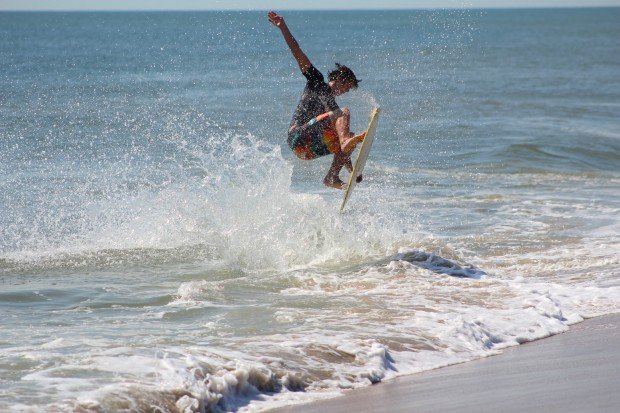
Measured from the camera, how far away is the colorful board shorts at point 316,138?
1038 centimetres

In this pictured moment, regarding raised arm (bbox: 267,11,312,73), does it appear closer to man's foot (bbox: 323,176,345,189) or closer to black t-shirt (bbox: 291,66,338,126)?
black t-shirt (bbox: 291,66,338,126)

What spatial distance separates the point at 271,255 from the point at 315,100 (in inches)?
69.8

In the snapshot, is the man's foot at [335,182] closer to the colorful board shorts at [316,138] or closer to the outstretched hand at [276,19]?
the colorful board shorts at [316,138]

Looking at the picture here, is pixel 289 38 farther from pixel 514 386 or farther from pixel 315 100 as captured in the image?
pixel 514 386

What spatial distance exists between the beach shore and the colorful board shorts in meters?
3.66

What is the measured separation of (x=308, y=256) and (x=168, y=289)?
77.2 inches

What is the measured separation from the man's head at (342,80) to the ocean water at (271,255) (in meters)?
1.78

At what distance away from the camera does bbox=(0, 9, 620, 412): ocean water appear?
21.6 feet

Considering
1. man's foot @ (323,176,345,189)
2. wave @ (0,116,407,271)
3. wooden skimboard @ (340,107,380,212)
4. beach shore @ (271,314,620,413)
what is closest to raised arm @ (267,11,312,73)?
wooden skimboard @ (340,107,380,212)

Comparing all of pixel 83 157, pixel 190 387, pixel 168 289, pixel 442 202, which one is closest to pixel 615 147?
pixel 442 202

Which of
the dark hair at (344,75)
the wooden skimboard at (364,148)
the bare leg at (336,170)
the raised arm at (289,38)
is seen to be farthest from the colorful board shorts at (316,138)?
the raised arm at (289,38)

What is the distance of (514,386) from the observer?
243 inches

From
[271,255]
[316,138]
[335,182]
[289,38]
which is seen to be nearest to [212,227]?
[271,255]

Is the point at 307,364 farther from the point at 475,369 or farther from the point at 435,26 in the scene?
the point at 435,26
